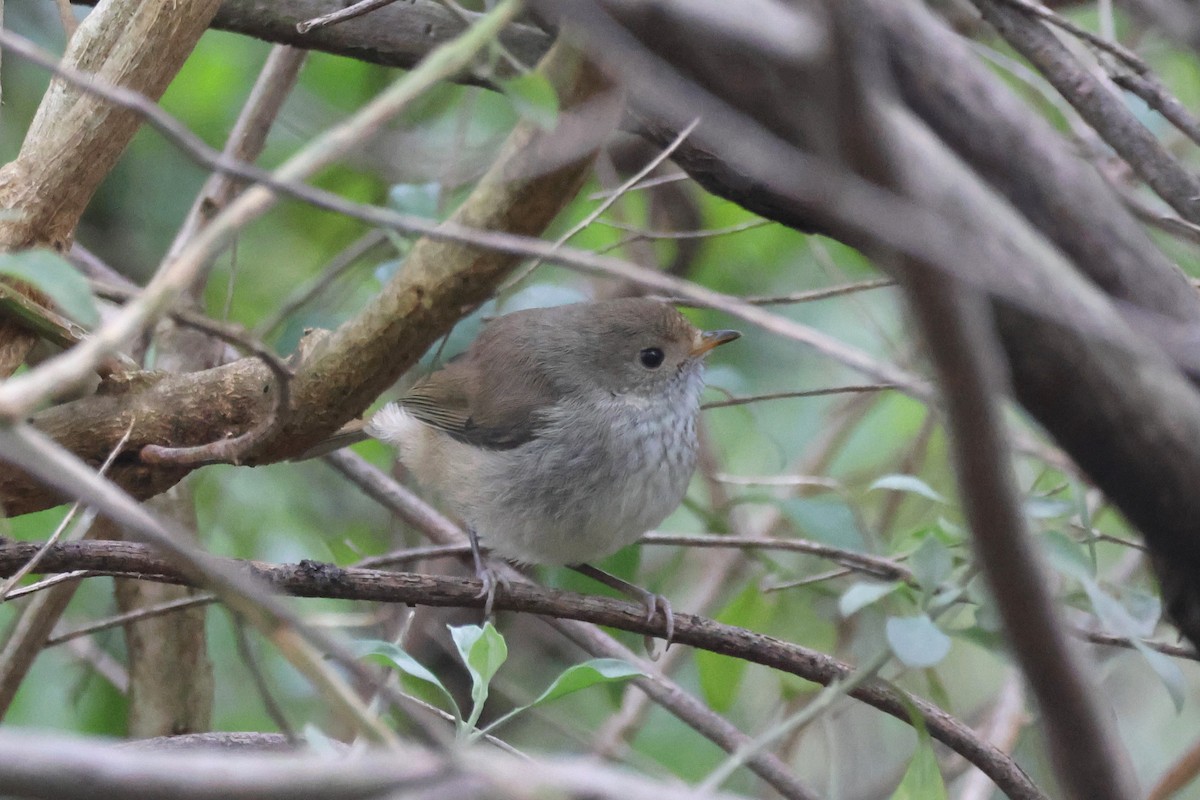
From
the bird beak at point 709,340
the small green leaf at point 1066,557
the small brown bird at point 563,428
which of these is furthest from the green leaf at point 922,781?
the bird beak at point 709,340

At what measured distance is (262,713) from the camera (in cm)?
386

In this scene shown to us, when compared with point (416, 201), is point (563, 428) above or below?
below

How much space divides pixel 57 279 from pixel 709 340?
256 centimetres

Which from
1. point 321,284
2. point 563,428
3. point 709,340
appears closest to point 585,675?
point 563,428

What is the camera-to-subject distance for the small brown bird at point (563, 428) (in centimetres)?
327

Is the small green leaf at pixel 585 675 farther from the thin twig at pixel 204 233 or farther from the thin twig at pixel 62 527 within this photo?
the thin twig at pixel 204 233

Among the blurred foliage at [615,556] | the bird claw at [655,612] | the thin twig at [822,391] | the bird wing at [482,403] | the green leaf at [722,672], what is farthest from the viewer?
the bird wing at [482,403]

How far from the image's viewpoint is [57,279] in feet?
4.39

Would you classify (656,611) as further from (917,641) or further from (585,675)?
(917,641)

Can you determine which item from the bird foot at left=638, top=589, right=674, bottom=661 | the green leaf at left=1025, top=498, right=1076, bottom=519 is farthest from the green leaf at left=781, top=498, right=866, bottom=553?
the green leaf at left=1025, top=498, right=1076, bottom=519

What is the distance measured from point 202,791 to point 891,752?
512 centimetres

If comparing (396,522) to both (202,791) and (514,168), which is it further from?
(202,791)

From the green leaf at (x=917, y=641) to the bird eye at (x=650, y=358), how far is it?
1938 mm

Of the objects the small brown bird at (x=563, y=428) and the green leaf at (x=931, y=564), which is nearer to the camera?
the green leaf at (x=931, y=564)
